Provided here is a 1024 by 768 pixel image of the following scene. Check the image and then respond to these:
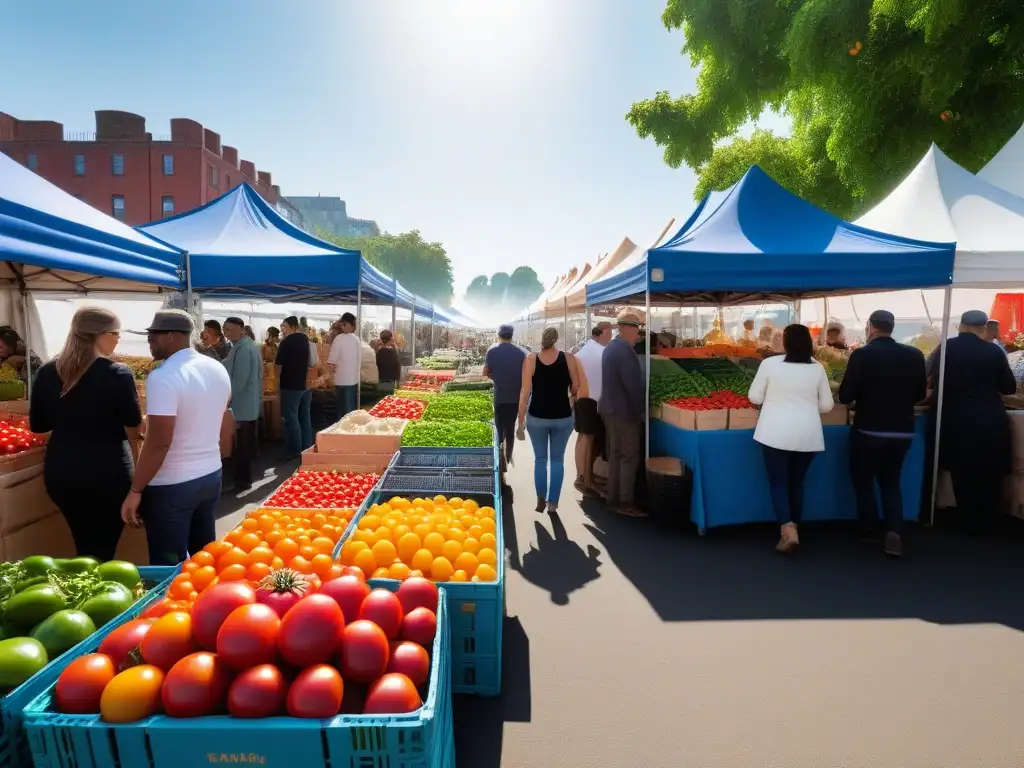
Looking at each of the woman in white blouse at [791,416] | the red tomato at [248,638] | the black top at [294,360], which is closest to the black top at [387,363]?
the black top at [294,360]

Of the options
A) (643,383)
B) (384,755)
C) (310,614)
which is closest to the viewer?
(384,755)

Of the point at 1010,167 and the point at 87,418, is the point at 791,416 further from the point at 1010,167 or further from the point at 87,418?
the point at 1010,167

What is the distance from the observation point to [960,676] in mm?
3414

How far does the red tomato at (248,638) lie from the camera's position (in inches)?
68.3

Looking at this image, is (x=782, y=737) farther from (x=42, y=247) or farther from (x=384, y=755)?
(x=42, y=247)

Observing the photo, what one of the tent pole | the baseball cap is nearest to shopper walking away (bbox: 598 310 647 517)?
the tent pole

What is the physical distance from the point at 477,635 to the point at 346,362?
681 centimetres

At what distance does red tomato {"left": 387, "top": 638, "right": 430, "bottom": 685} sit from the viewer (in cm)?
190

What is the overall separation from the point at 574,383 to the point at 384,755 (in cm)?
491

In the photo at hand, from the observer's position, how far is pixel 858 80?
1077 cm

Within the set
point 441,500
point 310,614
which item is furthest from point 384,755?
point 441,500

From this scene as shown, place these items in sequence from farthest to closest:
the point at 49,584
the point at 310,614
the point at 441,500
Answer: the point at 441,500
the point at 49,584
the point at 310,614

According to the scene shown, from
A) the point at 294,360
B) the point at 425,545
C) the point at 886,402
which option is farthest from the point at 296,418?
the point at 886,402

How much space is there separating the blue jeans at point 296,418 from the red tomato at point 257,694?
7116 mm
